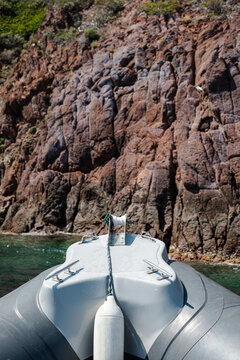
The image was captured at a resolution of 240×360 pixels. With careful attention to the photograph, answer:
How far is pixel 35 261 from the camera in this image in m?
9.80

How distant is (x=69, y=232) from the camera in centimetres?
1549

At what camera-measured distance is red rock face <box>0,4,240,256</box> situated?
11.4m

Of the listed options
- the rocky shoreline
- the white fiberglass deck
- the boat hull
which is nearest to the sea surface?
the rocky shoreline

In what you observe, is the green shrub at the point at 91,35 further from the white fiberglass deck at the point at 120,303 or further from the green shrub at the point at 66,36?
the white fiberglass deck at the point at 120,303

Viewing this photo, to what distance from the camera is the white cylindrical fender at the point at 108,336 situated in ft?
8.75

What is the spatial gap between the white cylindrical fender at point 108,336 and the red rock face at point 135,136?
28.2ft

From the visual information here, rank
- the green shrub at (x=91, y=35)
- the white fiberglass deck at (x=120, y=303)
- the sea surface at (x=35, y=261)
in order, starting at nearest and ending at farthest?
the white fiberglass deck at (x=120, y=303)
the sea surface at (x=35, y=261)
the green shrub at (x=91, y=35)

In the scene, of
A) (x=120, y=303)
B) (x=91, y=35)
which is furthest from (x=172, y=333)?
(x=91, y=35)

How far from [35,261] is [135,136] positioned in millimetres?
8639

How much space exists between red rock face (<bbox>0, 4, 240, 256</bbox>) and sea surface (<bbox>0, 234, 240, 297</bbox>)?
1374 millimetres

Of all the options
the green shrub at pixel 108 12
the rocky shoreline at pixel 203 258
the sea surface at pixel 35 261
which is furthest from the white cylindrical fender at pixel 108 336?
the green shrub at pixel 108 12

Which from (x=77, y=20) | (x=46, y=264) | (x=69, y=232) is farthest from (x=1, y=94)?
(x=46, y=264)

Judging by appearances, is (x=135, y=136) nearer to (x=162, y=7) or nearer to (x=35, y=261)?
(x=35, y=261)

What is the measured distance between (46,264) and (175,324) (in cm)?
747
